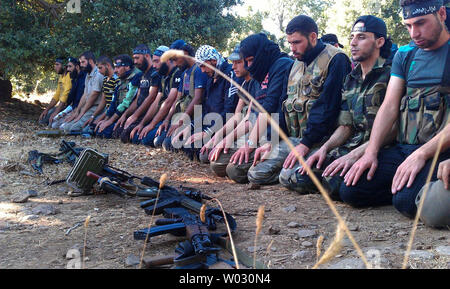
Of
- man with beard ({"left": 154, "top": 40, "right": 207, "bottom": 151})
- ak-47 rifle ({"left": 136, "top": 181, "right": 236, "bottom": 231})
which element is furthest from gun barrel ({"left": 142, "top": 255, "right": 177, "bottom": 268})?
man with beard ({"left": 154, "top": 40, "right": 207, "bottom": 151})

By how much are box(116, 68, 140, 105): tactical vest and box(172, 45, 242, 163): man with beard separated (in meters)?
2.80

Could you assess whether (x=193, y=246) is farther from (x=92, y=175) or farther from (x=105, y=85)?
(x=105, y=85)

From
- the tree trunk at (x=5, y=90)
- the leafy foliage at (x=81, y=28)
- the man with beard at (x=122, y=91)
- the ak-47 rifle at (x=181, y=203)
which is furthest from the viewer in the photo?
the tree trunk at (x=5, y=90)

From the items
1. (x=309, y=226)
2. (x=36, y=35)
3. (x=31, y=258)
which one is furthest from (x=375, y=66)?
(x=36, y=35)

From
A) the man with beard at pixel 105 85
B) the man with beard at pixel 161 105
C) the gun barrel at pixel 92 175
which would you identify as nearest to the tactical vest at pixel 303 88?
the gun barrel at pixel 92 175

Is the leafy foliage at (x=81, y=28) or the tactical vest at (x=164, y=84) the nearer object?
the tactical vest at (x=164, y=84)

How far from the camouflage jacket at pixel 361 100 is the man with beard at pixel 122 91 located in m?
5.33

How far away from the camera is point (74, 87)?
10539 mm

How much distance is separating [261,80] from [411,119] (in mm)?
2003

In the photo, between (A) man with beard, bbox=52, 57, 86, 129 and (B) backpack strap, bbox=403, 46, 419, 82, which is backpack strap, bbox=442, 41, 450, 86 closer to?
(B) backpack strap, bbox=403, 46, 419, 82

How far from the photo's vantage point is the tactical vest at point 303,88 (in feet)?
13.6

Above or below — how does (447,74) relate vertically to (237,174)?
above

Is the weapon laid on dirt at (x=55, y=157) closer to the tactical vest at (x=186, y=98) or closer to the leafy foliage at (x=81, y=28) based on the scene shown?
the tactical vest at (x=186, y=98)

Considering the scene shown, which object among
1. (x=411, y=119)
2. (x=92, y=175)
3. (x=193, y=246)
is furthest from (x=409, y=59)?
(x=92, y=175)
